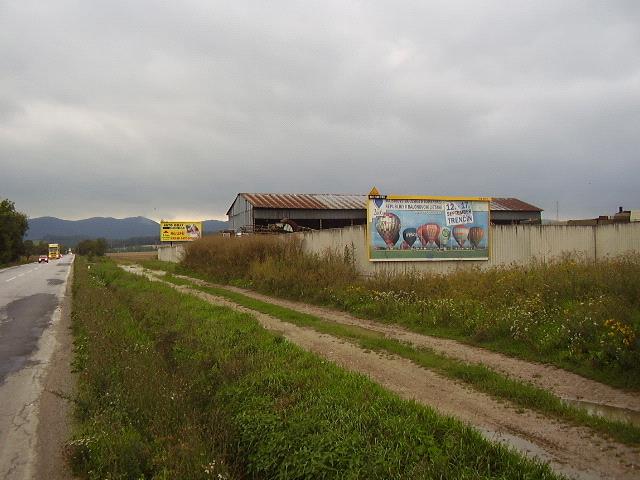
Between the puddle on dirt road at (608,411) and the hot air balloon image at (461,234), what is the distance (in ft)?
32.4

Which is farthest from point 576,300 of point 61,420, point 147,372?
point 61,420

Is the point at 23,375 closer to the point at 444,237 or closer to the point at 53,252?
the point at 444,237

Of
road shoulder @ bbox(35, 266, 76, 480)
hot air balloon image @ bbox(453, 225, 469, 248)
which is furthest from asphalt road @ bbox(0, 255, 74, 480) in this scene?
hot air balloon image @ bbox(453, 225, 469, 248)

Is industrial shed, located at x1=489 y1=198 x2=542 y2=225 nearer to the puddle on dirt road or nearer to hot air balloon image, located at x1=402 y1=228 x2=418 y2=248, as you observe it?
hot air balloon image, located at x1=402 y1=228 x2=418 y2=248

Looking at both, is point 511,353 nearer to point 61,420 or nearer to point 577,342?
point 577,342

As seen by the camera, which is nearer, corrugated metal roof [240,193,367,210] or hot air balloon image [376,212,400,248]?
hot air balloon image [376,212,400,248]

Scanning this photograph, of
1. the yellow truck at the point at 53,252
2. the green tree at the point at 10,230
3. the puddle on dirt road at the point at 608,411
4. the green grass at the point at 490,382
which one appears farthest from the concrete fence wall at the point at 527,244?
the yellow truck at the point at 53,252

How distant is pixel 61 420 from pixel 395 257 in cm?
1074

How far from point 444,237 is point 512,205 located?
2935 centimetres

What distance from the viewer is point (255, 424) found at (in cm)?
499

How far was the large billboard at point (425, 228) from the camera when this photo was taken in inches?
595

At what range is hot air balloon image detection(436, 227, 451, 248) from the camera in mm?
15328

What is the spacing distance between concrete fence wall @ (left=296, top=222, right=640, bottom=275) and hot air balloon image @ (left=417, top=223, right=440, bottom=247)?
26.8 inches

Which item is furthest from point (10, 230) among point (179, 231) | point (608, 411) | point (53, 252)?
point (608, 411)
